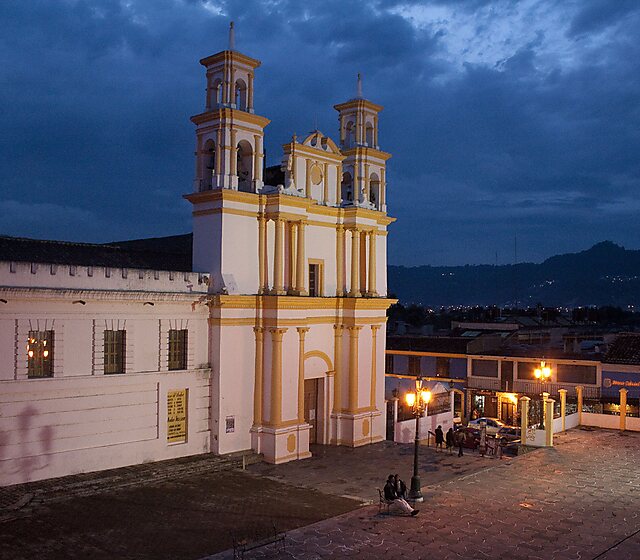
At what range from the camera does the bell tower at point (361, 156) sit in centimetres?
3019

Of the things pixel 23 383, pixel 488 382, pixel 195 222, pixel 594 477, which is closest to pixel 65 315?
pixel 23 383

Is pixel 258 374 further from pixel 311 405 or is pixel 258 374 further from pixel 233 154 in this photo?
pixel 233 154

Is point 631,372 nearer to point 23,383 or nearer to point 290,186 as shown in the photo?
point 290,186

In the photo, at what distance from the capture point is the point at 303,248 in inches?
1059

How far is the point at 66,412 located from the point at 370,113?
18017mm

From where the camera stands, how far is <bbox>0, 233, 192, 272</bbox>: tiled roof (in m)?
22.5

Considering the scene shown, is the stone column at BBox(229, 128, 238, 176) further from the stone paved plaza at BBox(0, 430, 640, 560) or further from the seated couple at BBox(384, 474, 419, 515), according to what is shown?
the seated couple at BBox(384, 474, 419, 515)

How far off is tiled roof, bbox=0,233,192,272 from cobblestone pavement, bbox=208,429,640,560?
39.2ft

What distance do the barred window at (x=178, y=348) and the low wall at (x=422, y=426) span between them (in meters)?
10.3

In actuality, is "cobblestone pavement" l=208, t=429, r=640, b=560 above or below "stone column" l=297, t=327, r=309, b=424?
below

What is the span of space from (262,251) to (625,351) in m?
22.4

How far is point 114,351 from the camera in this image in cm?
2234

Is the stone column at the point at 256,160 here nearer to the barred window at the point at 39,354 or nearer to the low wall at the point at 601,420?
the barred window at the point at 39,354

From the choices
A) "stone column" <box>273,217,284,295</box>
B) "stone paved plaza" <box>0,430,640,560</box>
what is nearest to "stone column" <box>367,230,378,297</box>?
"stone column" <box>273,217,284,295</box>
